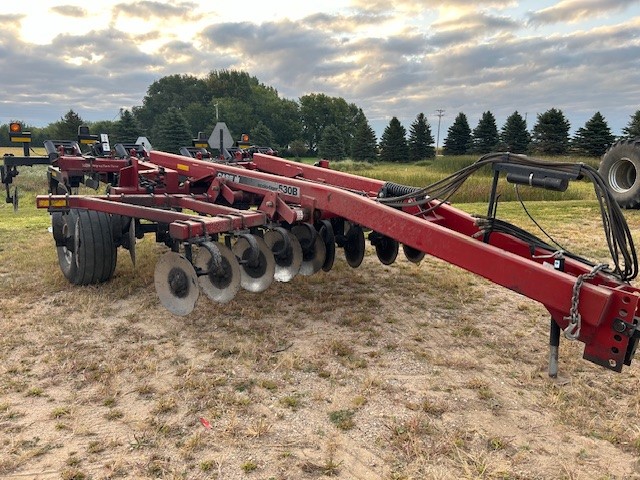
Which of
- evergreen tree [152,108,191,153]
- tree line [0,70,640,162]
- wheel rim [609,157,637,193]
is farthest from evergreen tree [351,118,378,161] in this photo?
wheel rim [609,157,637,193]

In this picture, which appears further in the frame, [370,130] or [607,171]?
[370,130]

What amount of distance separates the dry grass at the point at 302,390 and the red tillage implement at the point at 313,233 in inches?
15.3

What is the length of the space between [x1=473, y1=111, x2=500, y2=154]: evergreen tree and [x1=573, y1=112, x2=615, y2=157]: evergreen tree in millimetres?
7498

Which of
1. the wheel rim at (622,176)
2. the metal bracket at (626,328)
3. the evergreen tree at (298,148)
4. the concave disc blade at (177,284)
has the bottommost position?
the concave disc blade at (177,284)

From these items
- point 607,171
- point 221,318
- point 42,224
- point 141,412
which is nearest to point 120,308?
point 221,318

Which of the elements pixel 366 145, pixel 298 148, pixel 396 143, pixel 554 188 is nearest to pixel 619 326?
pixel 554 188

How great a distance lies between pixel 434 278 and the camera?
5961mm

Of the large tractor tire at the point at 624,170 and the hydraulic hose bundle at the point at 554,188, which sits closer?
the hydraulic hose bundle at the point at 554,188

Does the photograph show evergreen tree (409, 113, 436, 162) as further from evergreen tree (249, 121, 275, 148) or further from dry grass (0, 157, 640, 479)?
dry grass (0, 157, 640, 479)

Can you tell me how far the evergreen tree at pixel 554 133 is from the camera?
32531mm

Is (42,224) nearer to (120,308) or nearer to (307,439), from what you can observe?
(120,308)

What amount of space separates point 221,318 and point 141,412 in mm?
1575

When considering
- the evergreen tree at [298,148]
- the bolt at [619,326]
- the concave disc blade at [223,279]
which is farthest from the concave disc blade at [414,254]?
the evergreen tree at [298,148]

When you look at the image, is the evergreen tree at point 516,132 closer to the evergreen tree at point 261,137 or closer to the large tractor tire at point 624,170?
the evergreen tree at point 261,137
